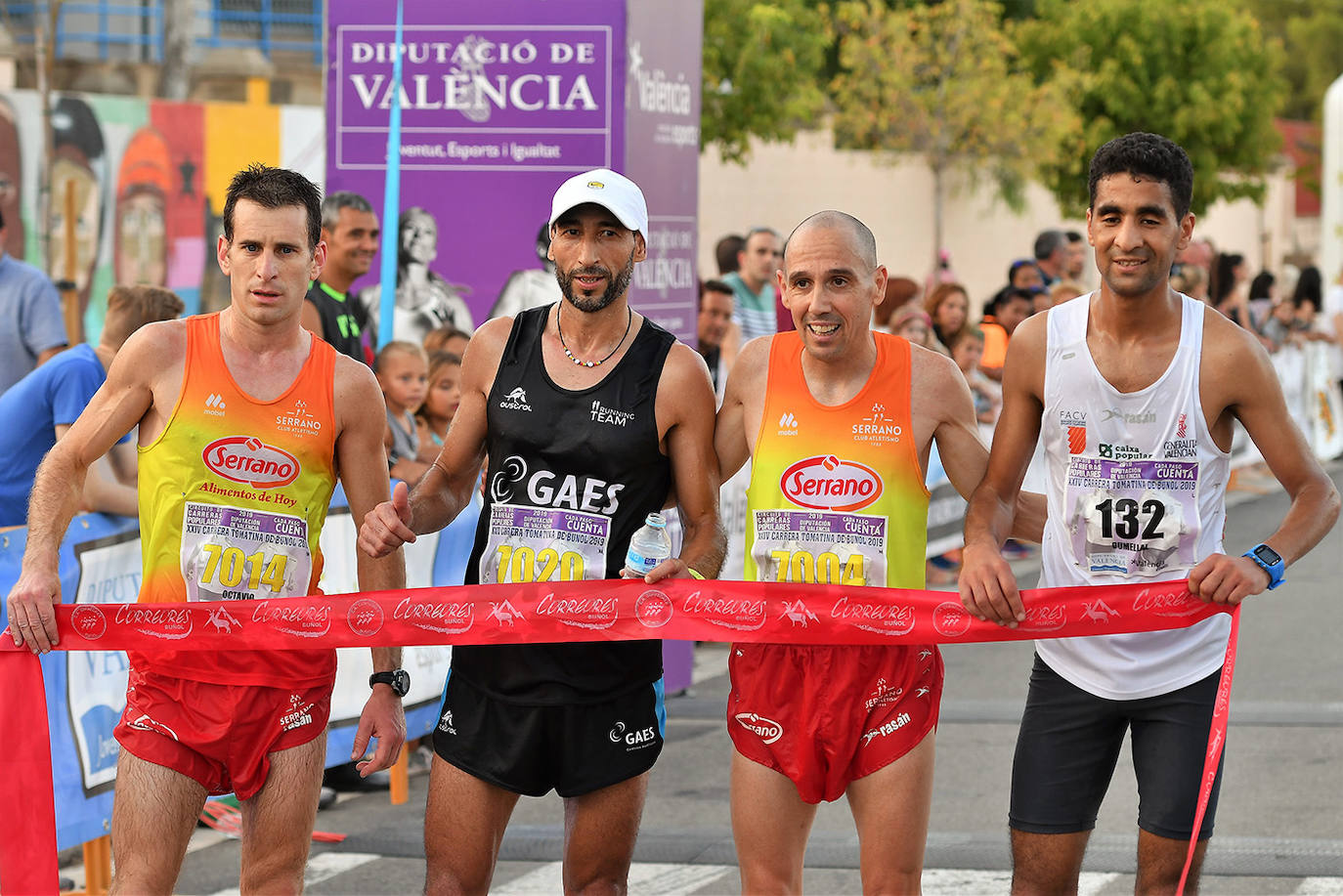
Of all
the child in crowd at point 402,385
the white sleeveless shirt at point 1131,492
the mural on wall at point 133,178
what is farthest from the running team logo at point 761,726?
the mural on wall at point 133,178

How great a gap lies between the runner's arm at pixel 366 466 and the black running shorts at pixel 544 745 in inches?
6.2

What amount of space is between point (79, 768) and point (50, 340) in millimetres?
4416

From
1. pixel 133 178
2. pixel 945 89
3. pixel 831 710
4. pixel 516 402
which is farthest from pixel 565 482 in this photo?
pixel 945 89

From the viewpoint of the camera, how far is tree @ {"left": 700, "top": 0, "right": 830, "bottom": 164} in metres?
27.2

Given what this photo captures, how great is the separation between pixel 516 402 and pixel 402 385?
12.8ft

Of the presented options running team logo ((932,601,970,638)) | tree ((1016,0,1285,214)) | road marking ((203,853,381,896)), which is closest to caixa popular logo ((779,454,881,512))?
running team logo ((932,601,970,638))

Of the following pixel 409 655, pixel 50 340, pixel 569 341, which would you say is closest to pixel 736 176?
pixel 50 340

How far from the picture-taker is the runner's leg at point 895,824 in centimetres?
462

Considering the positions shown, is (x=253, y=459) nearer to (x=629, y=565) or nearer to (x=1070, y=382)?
(x=629, y=565)

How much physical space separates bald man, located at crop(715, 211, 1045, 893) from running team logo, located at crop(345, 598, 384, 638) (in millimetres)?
981

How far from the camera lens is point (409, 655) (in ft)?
26.1

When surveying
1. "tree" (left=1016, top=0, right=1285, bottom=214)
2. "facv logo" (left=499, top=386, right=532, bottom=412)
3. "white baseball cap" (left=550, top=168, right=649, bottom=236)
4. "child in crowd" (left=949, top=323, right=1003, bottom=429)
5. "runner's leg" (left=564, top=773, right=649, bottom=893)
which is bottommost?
"runner's leg" (left=564, top=773, right=649, bottom=893)

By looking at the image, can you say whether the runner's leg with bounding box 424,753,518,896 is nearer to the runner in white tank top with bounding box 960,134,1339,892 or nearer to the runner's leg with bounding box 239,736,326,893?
the runner's leg with bounding box 239,736,326,893

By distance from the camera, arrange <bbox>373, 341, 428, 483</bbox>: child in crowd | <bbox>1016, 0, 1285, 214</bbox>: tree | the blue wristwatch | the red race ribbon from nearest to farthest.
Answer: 1. the blue wristwatch
2. the red race ribbon
3. <bbox>373, 341, 428, 483</bbox>: child in crowd
4. <bbox>1016, 0, 1285, 214</bbox>: tree
